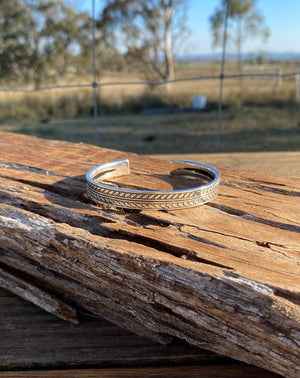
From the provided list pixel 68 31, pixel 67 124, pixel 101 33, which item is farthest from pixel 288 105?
pixel 68 31

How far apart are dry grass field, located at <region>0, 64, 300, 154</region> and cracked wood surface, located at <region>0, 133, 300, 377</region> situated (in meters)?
3.15

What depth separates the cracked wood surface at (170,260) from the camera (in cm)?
75

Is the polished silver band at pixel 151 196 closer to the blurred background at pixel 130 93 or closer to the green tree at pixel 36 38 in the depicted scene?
the blurred background at pixel 130 93

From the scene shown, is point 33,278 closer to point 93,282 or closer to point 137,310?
Answer: point 93,282

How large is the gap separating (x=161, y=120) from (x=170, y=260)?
247 inches

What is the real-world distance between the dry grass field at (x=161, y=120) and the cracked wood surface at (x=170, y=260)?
3153mm

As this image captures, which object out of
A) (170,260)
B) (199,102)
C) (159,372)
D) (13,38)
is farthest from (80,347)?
(13,38)

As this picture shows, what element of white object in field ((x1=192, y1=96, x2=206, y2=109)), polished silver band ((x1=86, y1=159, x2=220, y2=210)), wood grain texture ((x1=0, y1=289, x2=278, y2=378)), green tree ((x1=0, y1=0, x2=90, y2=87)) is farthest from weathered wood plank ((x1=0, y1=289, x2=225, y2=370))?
green tree ((x1=0, y1=0, x2=90, y2=87))

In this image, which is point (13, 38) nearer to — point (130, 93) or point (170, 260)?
point (130, 93)

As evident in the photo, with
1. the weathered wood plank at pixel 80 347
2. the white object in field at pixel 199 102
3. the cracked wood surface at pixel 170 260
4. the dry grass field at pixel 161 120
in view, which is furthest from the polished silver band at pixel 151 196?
the white object in field at pixel 199 102

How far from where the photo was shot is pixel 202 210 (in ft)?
3.63

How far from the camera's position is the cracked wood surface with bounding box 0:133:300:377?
0.75 meters

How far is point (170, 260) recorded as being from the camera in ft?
2.72

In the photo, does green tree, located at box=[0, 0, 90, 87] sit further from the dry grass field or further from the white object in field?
the white object in field
